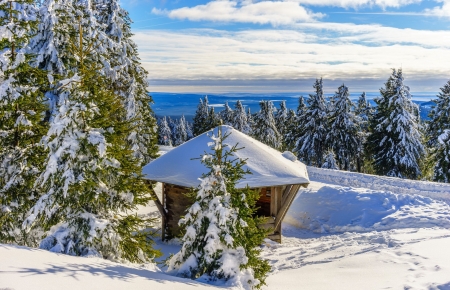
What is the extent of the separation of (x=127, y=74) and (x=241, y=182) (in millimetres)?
13384

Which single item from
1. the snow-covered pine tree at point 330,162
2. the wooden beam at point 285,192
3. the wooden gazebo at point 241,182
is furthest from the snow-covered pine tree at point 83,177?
the snow-covered pine tree at point 330,162

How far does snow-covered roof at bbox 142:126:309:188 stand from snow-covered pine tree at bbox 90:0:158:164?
23.0ft

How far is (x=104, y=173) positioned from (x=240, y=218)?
2751 mm

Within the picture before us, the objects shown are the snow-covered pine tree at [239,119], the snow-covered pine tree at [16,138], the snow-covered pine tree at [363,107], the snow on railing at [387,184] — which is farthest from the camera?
the snow-covered pine tree at [239,119]

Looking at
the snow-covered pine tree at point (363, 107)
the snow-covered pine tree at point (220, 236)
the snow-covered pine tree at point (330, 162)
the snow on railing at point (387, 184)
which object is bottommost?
the snow-covered pine tree at point (330, 162)

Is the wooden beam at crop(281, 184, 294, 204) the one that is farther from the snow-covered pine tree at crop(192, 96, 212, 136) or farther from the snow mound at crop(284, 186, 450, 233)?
the snow-covered pine tree at crop(192, 96, 212, 136)

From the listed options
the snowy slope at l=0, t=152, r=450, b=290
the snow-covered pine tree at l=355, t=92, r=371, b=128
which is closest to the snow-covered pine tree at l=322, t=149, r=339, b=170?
the snowy slope at l=0, t=152, r=450, b=290

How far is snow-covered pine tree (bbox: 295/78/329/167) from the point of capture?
35.5 m

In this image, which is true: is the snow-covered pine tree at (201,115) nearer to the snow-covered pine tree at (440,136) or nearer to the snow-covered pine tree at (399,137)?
the snow-covered pine tree at (399,137)

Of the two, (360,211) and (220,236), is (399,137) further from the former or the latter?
(220,236)

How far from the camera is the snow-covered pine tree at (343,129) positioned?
34.5 m

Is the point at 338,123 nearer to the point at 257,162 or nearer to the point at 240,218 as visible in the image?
the point at 257,162

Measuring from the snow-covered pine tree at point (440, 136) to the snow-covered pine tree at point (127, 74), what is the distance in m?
22.3

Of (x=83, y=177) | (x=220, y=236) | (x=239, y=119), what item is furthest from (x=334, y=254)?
(x=239, y=119)
